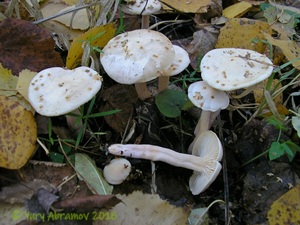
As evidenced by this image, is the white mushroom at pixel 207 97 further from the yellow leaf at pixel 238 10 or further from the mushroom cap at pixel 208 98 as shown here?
the yellow leaf at pixel 238 10

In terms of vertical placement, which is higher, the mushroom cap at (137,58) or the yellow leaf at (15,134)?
the mushroom cap at (137,58)

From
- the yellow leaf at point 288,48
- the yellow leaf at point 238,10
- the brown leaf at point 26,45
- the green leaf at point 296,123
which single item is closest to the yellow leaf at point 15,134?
the brown leaf at point 26,45

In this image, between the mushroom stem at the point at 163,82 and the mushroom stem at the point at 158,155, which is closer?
the mushroom stem at the point at 158,155

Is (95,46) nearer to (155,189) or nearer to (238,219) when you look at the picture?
(155,189)

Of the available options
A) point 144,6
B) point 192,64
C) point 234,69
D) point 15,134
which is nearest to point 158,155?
point 234,69

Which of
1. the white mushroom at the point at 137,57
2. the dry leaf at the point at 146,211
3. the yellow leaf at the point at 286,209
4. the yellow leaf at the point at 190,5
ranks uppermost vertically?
the white mushroom at the point at 137,57

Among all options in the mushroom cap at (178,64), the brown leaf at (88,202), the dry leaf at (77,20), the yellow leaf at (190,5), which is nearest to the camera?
the brown leaf at (88,202)

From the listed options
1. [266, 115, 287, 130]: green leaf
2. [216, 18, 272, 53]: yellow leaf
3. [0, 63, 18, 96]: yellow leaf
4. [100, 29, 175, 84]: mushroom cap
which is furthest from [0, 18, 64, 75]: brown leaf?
[266, 115, 287, 130]: green leaf

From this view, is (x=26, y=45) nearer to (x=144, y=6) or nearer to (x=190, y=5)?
(x=144, y=6)
